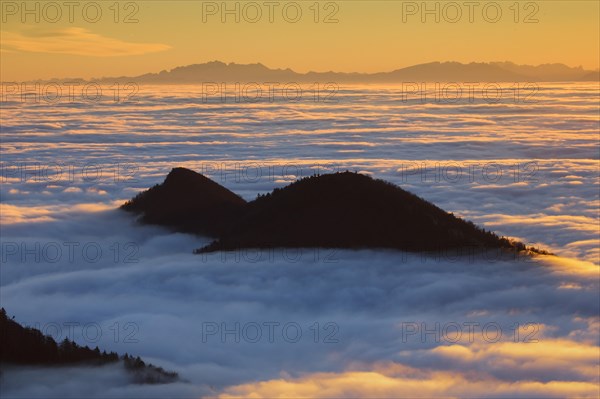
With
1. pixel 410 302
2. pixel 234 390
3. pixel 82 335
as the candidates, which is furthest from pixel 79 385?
pixel 410 302

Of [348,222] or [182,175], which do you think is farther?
[182,175]

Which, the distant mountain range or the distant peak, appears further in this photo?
the distant peak

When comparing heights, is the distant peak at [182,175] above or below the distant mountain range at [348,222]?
above

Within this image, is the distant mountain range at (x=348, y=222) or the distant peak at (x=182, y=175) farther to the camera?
the distant peak at (x=182, y=175)

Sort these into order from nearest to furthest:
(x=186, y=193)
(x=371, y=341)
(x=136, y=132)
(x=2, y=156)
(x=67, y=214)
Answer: (x=371, y=341) → (x=186, y=193) → (x=67, y=214) → (x=2, y=156) → (x=136, y=132)

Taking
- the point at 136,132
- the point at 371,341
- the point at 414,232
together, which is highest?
the point at 136,132

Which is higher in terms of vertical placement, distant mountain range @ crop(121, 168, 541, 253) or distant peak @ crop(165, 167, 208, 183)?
distant peak @ crop(165, 167, 208, 183)

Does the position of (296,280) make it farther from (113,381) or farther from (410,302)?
(113,381)

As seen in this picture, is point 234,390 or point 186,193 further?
point 186,193

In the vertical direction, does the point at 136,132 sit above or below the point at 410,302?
above

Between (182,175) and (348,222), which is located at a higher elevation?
(182,175)

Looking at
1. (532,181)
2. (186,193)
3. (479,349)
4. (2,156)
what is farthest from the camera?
(2,156)
